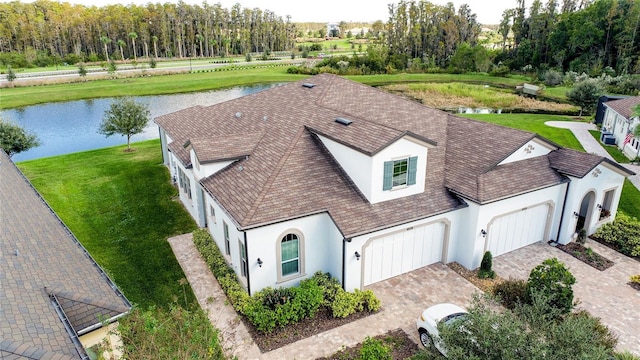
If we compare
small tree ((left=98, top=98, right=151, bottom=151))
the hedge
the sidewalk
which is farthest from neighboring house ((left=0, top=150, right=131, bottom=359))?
the sidewalk

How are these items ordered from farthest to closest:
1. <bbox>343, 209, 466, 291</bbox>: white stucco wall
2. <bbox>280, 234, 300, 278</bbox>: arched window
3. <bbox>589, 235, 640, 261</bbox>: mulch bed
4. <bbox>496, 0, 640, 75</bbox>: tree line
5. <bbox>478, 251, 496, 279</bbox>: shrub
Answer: <bbox>496, 0, 640, 75</bbox>: tree line, <bbox>589, 235, 640, 261</bbox>: mulch bed, <bbox>478, 251, 496, 279</bbox>: shrub, <bbox>280, 234, 300, 278</bbox>: arched window, <bbox>343, 209, 466, 291</bbox>: white stucco wall

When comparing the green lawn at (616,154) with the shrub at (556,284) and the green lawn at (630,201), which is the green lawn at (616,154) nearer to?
the green lawn at (630,201)

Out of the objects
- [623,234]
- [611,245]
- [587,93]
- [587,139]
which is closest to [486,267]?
[611,245]

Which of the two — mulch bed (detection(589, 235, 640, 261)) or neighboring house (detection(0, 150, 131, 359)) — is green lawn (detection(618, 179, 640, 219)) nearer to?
mulch bed (detection(589, 235, 640, 261))

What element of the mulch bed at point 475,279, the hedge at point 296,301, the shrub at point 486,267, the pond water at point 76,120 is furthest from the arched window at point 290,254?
the pond water at point 76,120

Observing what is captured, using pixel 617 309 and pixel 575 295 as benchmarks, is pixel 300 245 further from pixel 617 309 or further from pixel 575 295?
pixel 617 309
